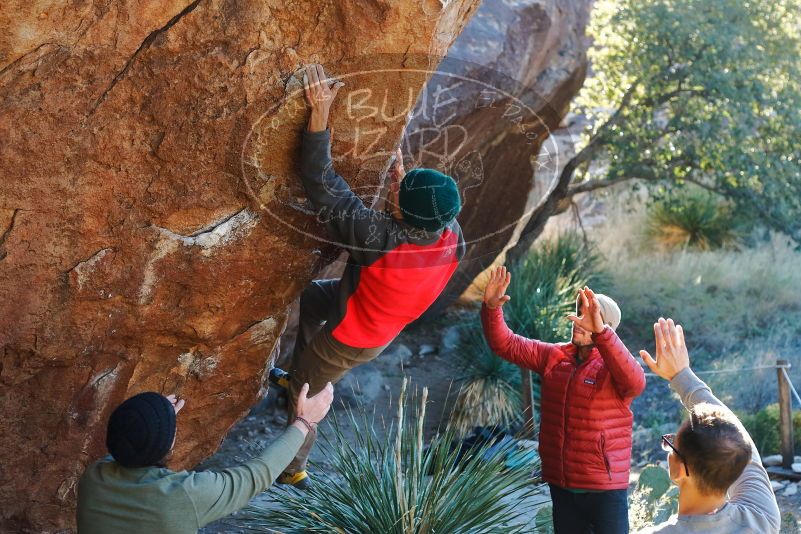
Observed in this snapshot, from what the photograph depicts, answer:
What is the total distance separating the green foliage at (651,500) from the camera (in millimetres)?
5570

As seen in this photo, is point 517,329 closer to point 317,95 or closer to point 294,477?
point 294,477

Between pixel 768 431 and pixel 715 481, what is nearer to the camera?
pixel 715 481

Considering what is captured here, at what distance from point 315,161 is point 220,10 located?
0.69 meters

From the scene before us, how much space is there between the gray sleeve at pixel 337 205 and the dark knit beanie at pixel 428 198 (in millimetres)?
135

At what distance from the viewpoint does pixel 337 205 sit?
4.19 m

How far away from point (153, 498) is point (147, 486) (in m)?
0.04

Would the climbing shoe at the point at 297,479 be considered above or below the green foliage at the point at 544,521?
above

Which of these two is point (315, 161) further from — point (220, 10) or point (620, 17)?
point (620, 17)

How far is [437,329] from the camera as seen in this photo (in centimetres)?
1130

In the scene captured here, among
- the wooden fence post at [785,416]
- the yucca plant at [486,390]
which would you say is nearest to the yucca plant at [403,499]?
the wooden fence post at [785,416]

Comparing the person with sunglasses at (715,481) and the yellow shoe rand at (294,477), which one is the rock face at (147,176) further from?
the person with sunglasses at (715,481)

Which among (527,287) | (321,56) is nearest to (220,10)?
(321,56)

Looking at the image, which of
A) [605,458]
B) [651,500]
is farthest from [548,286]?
[605,458]

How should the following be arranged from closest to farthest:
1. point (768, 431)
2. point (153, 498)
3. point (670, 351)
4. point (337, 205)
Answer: point (153, 498) < point (670, 351) < point (337, 205) < point (768, 431)
